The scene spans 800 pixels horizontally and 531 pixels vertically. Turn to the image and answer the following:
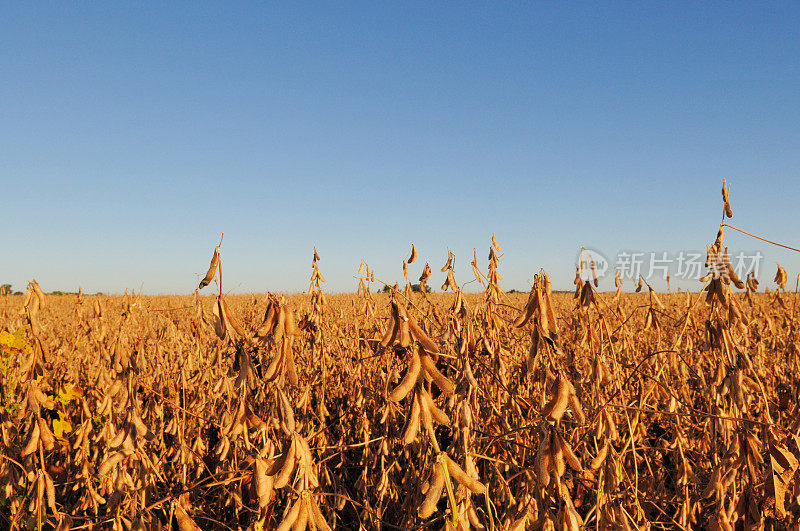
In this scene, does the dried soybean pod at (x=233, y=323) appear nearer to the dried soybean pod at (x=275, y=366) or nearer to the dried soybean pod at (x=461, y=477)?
the dried soybean pod at (x=275, y=366)

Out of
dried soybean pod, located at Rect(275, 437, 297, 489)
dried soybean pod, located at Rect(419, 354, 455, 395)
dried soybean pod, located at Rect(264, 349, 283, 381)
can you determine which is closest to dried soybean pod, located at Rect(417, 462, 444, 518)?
dried soybean pod, located at Rect(419, 354, 455, 395)

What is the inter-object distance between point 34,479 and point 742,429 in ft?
6.50

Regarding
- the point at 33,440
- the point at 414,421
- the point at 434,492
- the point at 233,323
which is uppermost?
the point at 233,323

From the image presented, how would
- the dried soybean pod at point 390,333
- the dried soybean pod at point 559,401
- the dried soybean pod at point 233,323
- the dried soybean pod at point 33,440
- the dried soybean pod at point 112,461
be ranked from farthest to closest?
1. the dried soybean pod at point 33,440
2. the dried soybean pod at point 112,461
3. the dried soybean pod at point 233,323
4. the dried soybean pod at point 559,401
5. the dried soybean pod at point 390,333

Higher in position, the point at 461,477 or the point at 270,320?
the point at 270,320

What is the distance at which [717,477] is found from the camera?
1315mm

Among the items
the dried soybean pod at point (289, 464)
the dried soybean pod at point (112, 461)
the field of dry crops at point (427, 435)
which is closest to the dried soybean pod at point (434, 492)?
the field of dry crops at point (427, 435)

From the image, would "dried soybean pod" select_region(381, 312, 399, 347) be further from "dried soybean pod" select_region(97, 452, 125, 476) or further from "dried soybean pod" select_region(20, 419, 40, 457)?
"dried soybean pod" select_region(20, 419, 40, 457)

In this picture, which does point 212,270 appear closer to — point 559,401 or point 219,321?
point 219,321

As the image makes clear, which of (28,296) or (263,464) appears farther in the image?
(28,296)

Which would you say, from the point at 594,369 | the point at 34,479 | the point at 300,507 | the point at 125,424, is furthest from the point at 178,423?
the point at 594,369

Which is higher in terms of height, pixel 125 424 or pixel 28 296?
pixel 28 296

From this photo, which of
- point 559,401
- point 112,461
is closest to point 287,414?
point 559,401

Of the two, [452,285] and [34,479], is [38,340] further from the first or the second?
[452,285]
